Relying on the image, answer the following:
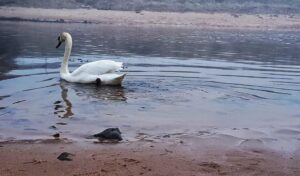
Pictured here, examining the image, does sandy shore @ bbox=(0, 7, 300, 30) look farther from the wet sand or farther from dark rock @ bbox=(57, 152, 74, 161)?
dark rock @ bbox=(57, 152, 74, 161)

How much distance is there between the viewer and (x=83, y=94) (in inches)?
426

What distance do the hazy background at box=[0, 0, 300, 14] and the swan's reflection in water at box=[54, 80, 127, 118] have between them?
1400 inches

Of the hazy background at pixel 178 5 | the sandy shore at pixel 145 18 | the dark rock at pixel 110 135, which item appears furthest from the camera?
the hazy background at pixel 178 5

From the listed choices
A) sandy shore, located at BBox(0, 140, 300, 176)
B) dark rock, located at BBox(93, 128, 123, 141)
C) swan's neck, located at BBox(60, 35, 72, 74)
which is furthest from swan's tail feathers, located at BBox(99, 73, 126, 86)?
sandy shore, located at BBox(0, 140, 300, 176)

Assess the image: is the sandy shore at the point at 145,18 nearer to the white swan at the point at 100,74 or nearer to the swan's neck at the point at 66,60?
the swan's neck at the point at 66,60

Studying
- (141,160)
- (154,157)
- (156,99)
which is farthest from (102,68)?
(141,160)

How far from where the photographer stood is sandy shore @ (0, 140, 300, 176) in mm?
5848

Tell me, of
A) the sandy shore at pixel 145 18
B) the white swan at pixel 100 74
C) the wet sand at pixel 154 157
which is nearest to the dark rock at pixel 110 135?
the wet sand at pixel 154 157

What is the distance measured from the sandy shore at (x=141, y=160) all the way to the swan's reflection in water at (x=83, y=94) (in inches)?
83.4

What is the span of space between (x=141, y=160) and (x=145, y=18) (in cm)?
3882

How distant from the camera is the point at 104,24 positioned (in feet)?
135

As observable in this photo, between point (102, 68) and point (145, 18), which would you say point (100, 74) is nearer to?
point (102, 68)

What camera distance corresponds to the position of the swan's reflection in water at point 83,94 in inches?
359

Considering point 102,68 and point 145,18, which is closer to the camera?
point 102,68
